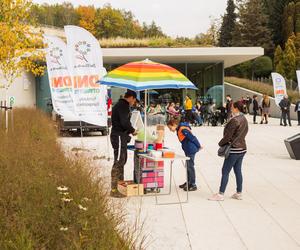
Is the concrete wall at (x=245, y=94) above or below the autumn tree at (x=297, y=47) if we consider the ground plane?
below

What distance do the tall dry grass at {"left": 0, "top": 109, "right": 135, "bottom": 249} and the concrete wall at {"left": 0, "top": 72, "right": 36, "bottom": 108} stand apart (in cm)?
2643

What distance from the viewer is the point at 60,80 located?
41.6 ft

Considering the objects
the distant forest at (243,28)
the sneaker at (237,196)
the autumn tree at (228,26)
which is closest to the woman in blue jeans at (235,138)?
the sneaker at (237,196)

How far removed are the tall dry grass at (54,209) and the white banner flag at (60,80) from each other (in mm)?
6370

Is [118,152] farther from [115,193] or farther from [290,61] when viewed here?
[290,61]

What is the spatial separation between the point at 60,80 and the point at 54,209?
8.69 meters

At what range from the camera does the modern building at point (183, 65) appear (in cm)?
2925

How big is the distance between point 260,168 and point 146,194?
4.00 meters

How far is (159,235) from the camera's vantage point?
19.2 ft

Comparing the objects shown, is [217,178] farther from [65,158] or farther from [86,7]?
[86,7]

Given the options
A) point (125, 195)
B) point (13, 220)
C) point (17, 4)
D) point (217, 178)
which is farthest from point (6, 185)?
point (17, 4)

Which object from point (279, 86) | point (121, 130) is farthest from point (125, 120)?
point (279, 86)

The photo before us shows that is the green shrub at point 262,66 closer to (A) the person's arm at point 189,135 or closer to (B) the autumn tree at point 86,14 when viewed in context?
(B) the autumn tree at point 86,14

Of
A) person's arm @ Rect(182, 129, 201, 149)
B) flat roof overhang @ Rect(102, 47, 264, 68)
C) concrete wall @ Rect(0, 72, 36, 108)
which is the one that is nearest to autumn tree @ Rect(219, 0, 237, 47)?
flat roof overhang @ Rect(102, 47, 264, 68)
